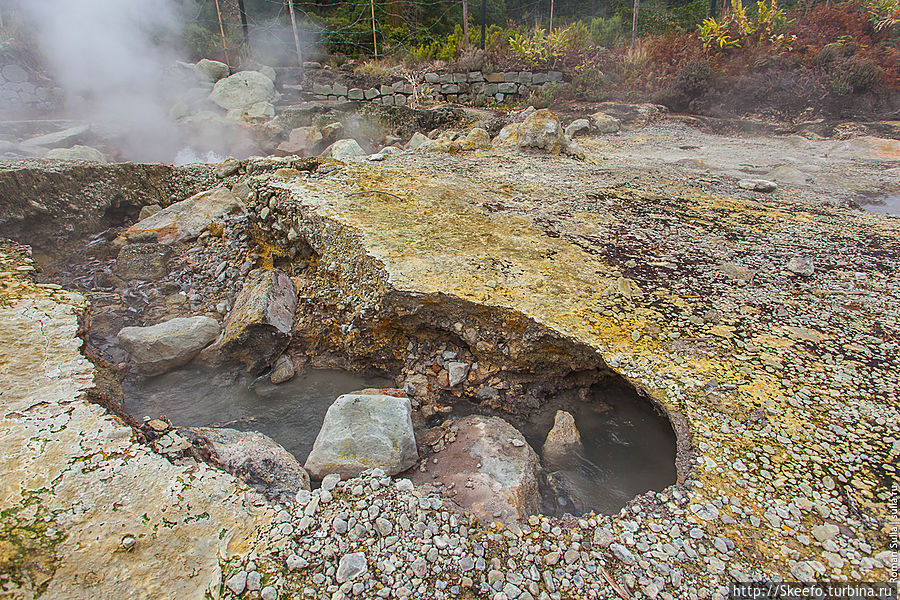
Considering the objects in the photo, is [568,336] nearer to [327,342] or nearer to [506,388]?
[506,388]

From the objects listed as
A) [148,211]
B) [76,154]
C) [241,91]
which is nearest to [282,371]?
[148,211]

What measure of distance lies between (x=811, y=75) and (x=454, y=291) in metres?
10.3

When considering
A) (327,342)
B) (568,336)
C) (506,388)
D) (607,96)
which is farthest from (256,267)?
(607,96)

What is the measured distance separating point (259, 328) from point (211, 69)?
10987 mm

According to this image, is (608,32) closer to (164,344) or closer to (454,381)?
(454,381)

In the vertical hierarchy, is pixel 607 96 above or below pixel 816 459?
above

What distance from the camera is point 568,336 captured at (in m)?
2.35

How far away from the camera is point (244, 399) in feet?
9.91

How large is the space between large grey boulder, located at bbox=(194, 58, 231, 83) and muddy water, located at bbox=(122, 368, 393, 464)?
10819 mm

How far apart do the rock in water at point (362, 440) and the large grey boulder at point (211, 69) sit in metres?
12.0

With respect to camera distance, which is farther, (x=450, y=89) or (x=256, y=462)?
(x=450, y=89)

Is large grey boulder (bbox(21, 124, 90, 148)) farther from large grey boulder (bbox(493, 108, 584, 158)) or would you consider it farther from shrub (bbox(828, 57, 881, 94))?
shrub (bbox(828, 57, 881, 94))

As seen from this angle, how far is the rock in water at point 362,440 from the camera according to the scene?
6.90 feet

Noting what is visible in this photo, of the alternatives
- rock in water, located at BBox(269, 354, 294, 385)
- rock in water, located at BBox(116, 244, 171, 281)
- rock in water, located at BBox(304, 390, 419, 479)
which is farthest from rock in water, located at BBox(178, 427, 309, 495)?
rock in water, located at BBox(116, 244, 171, 281)
